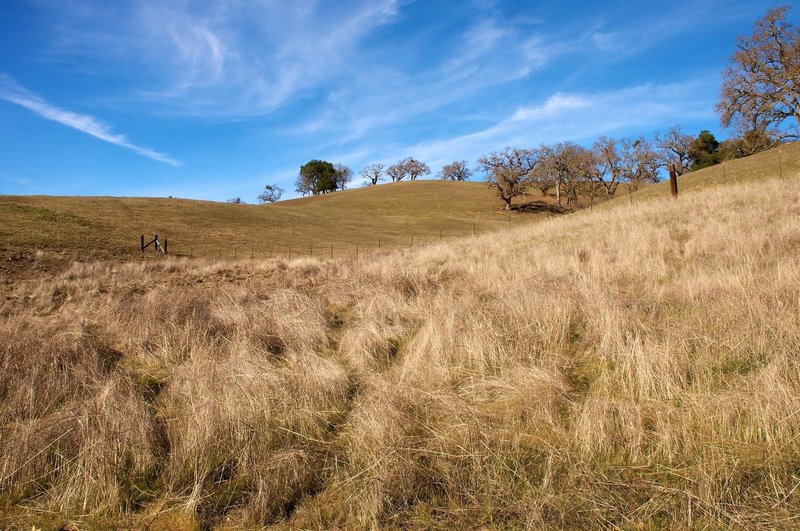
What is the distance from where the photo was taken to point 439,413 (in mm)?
3680

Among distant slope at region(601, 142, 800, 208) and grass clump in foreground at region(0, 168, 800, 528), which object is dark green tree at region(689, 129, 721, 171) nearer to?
distant slope at region(601, 142, 800, 208)

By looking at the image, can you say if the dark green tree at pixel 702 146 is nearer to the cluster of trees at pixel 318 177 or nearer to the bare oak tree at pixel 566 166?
the bare oak tree at pixel 566 166

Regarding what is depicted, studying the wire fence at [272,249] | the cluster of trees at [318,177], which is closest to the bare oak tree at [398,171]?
the cluster of trees at [318,177]

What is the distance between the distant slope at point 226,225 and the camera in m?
32.9

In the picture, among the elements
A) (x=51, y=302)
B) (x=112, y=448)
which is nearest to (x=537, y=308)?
(x=112, y=448)

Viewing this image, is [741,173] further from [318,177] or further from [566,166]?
[318,177]

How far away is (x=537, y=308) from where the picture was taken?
5.83 metres

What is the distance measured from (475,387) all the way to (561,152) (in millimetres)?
75443

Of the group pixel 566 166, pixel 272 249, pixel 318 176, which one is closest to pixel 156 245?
pixel 272 249

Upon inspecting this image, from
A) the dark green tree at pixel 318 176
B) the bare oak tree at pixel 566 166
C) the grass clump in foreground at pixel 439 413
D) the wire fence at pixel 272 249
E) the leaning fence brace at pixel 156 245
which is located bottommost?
the grass clump in foreground at pixel 439 413

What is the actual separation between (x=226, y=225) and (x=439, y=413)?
48.0 metres

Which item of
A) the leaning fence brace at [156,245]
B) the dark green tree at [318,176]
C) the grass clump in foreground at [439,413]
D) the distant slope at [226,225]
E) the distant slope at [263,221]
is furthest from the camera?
the dark green tree at [318,176]

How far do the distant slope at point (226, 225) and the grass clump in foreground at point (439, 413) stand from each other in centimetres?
2761

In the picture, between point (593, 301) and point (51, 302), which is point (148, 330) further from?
point (51, 302)
